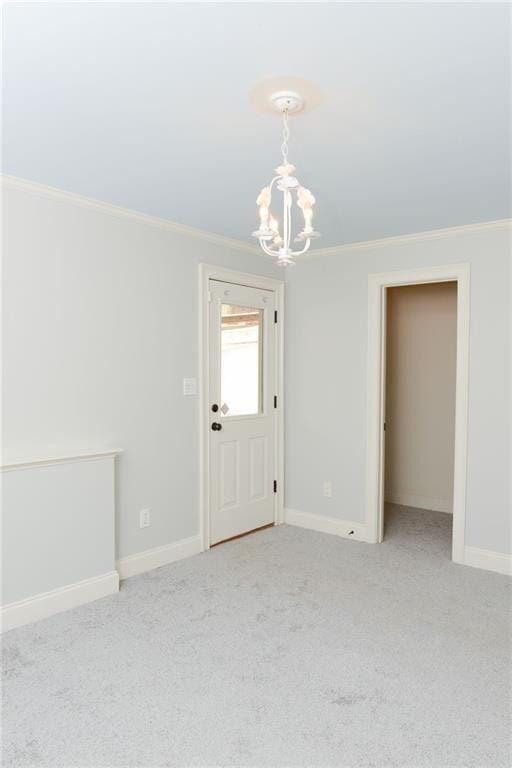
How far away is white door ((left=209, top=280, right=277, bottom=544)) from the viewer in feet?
13.6

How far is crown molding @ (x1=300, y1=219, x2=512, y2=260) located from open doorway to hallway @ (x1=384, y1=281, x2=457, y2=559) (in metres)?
0.95

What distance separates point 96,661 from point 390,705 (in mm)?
1338

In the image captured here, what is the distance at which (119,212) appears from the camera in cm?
339

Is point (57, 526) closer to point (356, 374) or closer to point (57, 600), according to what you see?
point (57, 600)

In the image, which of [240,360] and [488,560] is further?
[240,360]

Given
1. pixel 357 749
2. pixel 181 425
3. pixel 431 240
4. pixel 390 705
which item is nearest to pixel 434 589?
pixel 390 705

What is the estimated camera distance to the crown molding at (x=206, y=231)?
9.76ft

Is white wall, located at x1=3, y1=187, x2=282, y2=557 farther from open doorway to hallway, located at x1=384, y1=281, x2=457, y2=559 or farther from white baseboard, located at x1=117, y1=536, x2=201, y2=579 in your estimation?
open doorway to hallway, located at x1=384, y1=281, x2=457, y2=559

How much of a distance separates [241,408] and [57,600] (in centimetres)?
196

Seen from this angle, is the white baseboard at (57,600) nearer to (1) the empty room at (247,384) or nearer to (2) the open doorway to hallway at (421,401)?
(1) the empty room at (247,384)

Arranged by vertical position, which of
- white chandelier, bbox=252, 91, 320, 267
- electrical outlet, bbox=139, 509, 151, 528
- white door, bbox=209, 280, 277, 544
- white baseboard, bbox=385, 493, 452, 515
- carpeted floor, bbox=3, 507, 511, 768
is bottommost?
carpeted floor, bbox=3, 507, 511, 768

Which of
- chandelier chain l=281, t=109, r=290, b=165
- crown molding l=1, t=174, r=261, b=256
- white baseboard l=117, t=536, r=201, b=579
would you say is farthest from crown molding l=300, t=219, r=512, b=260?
white baseboard l=117, t=536, r=201, b=579

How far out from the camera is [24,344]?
9.68 ft

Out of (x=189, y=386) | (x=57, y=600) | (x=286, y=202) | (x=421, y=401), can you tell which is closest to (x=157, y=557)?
(x=57, y=600)
